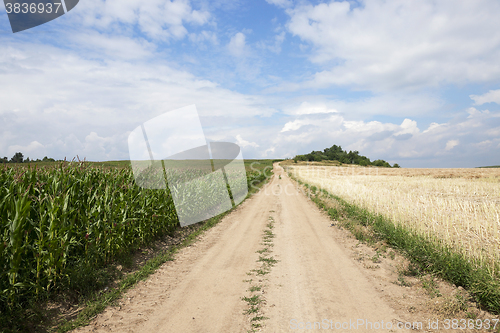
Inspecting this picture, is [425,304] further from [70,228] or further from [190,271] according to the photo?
[70,228]

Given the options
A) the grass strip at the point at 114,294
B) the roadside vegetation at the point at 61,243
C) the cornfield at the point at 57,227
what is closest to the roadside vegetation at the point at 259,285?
the grass strip at the point at 114,294

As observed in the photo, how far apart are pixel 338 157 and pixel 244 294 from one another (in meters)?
151

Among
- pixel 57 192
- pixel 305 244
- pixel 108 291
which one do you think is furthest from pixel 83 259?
pixel 305 244

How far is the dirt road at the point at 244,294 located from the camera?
13.5 ft

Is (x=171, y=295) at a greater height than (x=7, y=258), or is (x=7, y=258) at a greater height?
(x=7, y=258)

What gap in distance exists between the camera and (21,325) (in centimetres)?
380

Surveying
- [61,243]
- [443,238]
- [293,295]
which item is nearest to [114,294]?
[61,243]

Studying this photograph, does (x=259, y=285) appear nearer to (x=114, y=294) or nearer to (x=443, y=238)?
(x=114, y=294)

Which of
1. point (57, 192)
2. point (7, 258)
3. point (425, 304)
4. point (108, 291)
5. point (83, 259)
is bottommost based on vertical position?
point (425, 304)

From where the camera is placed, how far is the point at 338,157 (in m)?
147

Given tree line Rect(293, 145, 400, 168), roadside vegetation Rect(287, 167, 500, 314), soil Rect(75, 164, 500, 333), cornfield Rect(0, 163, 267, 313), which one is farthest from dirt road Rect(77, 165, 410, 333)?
tree line Rect(293, 145, 400, 168)

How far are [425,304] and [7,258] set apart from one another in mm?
7048

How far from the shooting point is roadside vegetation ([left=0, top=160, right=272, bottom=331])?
3936mm

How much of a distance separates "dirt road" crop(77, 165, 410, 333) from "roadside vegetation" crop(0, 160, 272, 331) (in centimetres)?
66
